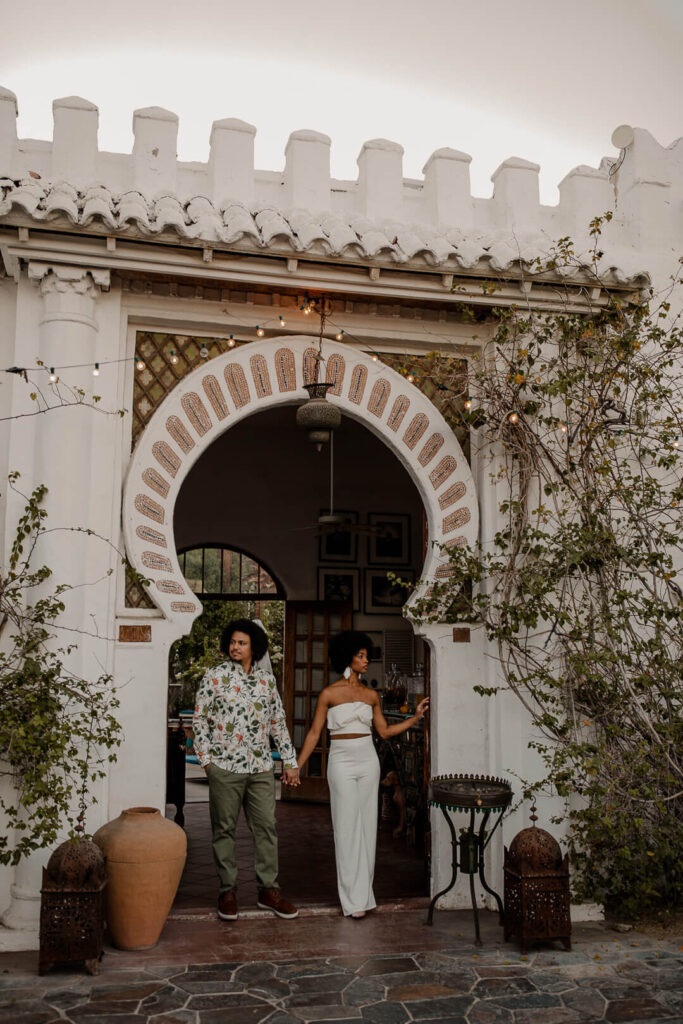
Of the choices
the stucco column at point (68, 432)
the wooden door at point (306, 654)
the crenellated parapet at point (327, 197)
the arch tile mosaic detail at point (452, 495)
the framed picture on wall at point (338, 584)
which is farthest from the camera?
the framed picture on wall at point (338, 584)

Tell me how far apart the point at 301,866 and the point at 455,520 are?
2649mm

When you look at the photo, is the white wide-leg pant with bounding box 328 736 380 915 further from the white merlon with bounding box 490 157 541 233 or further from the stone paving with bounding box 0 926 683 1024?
the white merlon with bounding box 490 157 541 233

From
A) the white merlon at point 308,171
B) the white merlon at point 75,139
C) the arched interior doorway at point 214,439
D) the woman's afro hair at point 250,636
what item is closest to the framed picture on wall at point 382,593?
the arched interior doorway at point 214,439

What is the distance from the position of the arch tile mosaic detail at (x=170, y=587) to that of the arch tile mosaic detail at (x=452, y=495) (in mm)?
1630

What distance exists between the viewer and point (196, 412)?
5.20 metres

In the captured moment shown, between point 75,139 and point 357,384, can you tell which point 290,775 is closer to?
point 357,384

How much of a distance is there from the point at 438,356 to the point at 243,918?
3334 mm

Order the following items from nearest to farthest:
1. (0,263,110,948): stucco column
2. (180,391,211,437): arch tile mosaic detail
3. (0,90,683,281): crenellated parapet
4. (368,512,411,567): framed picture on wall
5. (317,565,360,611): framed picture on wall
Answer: (0,263,110,948): stucco column < (0,90,683,281): crenellated parapet < (180,391,211,437): arch tile mosaic detail < (317,565,360,611): framed picture on wall < (368,512,411,567): framed picture on wall

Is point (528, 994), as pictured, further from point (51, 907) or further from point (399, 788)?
point (399, 788)

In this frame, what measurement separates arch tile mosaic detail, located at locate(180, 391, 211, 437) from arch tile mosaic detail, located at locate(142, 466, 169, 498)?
1.14 feet

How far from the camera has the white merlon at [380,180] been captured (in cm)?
552

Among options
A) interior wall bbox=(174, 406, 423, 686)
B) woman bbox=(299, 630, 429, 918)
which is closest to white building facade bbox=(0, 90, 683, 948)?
woman bbox=(299, 630, 429, 918)

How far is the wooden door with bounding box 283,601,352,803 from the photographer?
9.35 metres

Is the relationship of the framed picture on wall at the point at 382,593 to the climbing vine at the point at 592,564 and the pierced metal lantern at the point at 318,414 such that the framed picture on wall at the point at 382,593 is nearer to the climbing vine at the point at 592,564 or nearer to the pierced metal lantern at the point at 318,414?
the climbing vine at the point at 592,564
